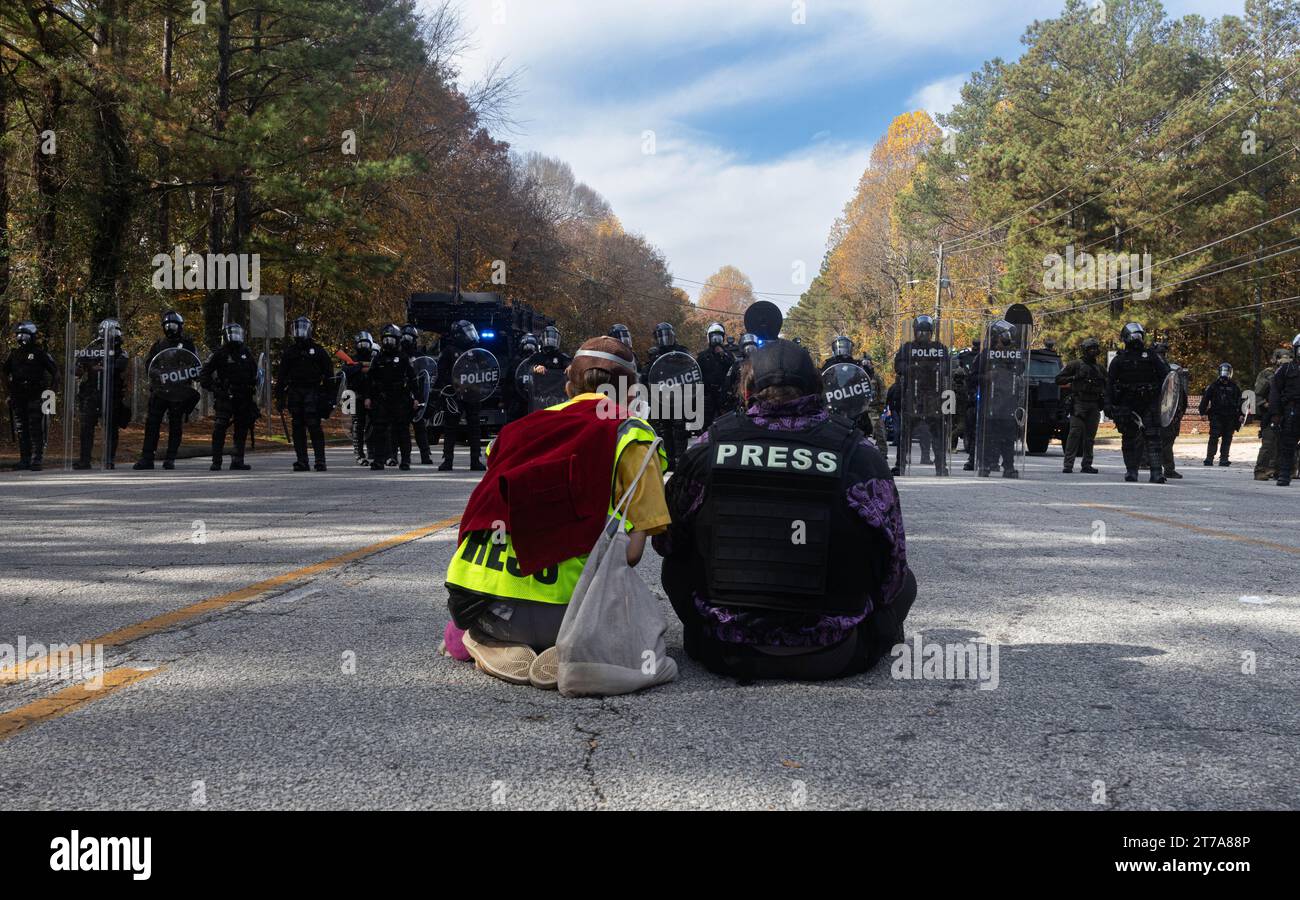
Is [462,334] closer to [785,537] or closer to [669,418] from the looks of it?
[669,418]

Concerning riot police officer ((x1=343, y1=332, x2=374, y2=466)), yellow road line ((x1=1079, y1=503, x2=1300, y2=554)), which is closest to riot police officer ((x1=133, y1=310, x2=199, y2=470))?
riot police officer ((x1=343, y1=332, x2=374, y2=466))

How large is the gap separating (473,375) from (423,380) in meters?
2.82

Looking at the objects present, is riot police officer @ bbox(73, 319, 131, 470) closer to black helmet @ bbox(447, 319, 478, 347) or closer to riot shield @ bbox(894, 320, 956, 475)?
black helmet @ bbox(447, 319, 478, 347)

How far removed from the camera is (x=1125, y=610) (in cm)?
639

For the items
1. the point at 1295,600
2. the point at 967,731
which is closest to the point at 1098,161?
the point at 1295,600

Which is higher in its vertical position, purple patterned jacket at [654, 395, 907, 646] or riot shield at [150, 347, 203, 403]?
riot shield at [150, 347, 203, 403]

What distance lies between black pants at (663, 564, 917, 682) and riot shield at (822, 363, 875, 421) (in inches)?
461

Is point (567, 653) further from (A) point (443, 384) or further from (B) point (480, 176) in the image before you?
(B) point (480, 176)

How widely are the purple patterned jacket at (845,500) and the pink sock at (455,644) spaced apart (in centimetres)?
96

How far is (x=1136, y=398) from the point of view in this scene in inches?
678

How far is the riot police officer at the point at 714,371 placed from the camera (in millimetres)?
15688

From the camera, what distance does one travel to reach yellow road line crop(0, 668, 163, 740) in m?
4.06
